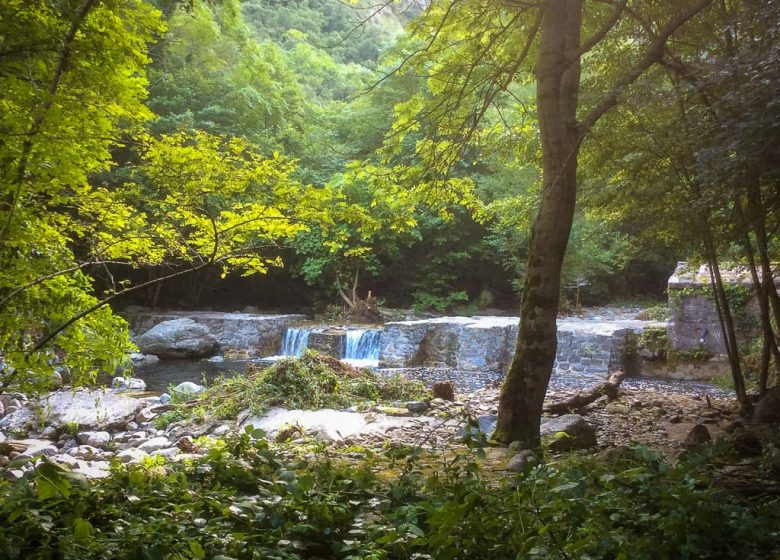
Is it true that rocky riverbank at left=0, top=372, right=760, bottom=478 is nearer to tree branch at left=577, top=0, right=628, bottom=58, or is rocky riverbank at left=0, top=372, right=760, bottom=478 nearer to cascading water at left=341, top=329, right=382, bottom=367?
tree branch at left=577, top=0, right=628, bottom=58

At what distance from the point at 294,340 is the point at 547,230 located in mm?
10379

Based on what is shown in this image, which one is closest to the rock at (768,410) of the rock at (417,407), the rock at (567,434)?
the rock at (567,434)

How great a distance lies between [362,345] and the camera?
491 inches

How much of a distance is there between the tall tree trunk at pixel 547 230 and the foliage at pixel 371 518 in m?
1.99

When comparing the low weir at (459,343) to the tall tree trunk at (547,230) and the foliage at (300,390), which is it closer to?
the foliage at (300,390)

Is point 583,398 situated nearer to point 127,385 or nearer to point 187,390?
point 187,390

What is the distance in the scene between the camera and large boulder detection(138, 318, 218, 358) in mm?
12797

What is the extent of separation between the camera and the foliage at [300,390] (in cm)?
684

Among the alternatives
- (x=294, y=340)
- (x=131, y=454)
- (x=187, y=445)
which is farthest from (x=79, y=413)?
(x=294, y=340)

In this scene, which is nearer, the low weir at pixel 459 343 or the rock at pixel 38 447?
the rock at pixel 38 447

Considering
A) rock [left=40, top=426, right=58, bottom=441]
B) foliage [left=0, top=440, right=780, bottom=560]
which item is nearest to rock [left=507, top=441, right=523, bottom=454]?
foliage [left=0, top=440, right=780, bottom=560]

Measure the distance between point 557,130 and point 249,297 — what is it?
54.8 feet

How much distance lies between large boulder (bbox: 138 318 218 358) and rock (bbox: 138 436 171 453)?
Result: 23.6ft

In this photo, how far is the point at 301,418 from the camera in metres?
6.27
